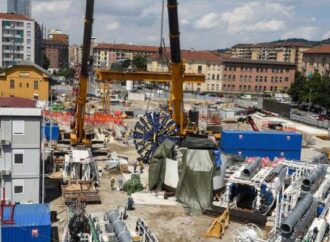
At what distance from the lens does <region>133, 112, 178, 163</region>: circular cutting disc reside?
3192 centimetres

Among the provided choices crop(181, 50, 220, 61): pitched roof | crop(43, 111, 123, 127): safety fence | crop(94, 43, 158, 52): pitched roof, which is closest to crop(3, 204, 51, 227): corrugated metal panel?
crop(43, 111, 123, 127): safety fence

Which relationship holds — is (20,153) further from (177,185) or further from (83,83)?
(83,83)

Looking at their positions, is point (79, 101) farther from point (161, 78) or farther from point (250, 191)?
point (250, 191)

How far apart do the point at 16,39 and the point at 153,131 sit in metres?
94.4

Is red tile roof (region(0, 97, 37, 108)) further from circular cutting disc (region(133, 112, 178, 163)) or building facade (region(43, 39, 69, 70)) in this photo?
building facade (region(43, 39, 69, 70))

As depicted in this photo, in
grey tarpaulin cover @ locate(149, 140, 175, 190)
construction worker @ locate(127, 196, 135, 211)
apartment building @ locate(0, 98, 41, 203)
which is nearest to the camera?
apartment building @ locate(0, 98, 41, 203)

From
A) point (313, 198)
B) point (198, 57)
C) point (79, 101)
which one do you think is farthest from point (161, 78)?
point (198, 57)

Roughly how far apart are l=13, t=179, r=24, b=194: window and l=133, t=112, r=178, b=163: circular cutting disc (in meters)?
11.8

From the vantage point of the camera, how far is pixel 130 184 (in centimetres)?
2608

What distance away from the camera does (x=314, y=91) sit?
74.6 metres

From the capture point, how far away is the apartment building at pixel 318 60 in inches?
4508

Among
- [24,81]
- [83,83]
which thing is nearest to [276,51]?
[24,81]

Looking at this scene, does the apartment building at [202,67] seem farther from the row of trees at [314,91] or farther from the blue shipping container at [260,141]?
the blue shipping container at [260,141]

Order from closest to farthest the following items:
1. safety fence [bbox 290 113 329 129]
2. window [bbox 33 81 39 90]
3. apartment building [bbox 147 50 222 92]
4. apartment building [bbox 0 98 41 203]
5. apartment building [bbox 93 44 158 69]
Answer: apartment building [bbox 0 98 41 203], safety fence [bbox 290 113 329 129], window [bbox 33 81 39 90], apartment building [bbox 147 50 222 92], apartment building [bbox 93 44 158 69]
